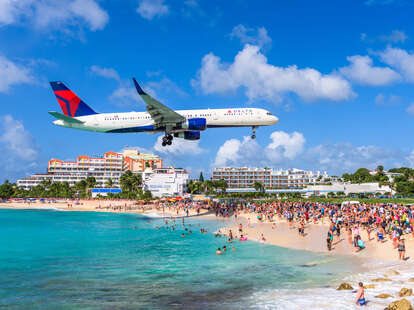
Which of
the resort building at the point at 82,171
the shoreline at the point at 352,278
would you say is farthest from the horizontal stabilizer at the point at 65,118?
the resort building at the point at 82,171

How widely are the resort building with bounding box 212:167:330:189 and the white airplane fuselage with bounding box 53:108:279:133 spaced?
5752 inches

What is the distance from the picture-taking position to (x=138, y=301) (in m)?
20.0

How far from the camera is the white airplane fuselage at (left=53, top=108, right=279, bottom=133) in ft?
131

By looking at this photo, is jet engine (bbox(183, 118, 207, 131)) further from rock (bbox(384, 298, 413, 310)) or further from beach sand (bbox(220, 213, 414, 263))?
rock (bbox(384, 298, 413, 310))

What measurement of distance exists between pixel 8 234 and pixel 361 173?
586ft

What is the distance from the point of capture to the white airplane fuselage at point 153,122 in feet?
131

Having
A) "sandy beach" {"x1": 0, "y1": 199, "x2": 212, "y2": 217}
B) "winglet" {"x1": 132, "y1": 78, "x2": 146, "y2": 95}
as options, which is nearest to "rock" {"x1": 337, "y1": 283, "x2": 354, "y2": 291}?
"winglet" {"x1": 132, "y1": 78, "x2": 146, "y2": 95}

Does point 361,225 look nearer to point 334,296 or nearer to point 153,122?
point 334,296

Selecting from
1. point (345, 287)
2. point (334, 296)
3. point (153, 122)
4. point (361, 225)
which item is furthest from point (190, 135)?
point (334, 296)

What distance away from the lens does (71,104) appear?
43.2 m

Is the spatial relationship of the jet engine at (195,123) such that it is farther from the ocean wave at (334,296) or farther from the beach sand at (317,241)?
the ocean wave at (334,296)

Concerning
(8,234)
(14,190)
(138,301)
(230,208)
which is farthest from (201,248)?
(14,190)

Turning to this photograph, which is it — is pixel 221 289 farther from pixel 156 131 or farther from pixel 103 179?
pixel 103 179

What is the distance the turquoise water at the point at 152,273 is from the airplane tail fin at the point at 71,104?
1591cm
